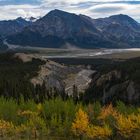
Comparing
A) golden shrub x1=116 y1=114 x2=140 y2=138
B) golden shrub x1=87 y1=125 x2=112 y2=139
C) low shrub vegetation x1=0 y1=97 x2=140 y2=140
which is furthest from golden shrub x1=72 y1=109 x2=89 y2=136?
golden shrub x1=116 y1=114 x2=140 y2=138

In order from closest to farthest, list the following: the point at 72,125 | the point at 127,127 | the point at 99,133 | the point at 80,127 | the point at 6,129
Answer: the point at 99,133 → the point at 127,127 → the point at 80,127 → the point at 6,129 → the point at 72,125

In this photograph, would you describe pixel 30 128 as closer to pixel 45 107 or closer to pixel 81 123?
pixel 81 123

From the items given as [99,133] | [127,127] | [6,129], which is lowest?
[6,129]

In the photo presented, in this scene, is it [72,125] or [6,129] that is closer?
[6,129]

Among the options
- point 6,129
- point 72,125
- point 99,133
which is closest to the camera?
point 99,133

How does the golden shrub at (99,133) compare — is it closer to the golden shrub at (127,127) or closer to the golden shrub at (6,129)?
the golden shrub at (127,127)

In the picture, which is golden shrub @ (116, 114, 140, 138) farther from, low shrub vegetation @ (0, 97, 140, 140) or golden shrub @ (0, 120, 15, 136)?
golden shrub @ (0, 120, 15, 136)

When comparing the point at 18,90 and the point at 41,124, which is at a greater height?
the point at 41,124

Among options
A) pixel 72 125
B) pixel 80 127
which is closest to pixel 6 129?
pixel 72 125

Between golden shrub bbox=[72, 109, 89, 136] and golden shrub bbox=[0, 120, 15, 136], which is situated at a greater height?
golden shrub bbox=[72, 109, 89, 136]

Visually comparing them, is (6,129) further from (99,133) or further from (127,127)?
(127,127)

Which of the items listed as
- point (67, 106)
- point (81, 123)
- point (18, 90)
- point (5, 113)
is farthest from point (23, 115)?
point (18, 90)
